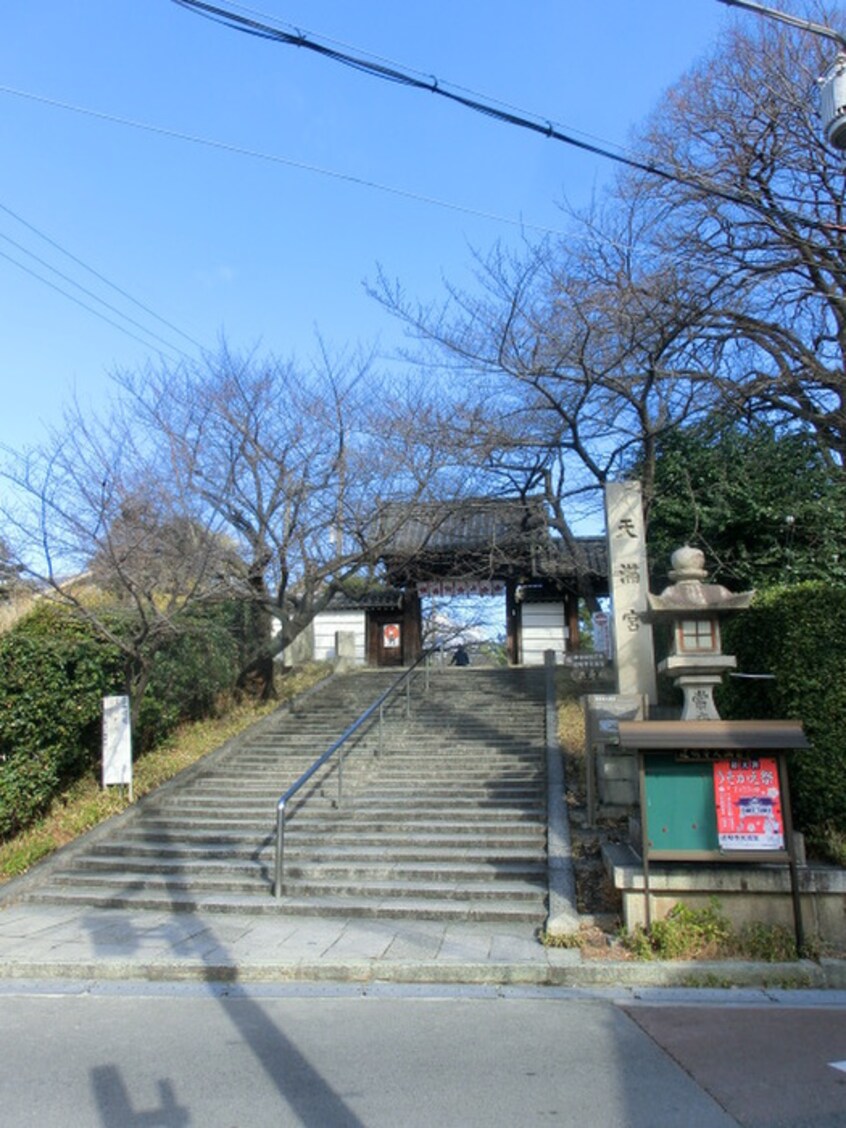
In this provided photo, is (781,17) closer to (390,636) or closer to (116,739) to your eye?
(116,739)

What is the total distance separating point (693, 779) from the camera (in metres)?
→ 6.56

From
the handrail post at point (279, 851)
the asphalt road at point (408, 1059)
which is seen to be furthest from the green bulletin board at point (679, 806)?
the handrail post at point (279, 851)

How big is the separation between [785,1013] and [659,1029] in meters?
0.95

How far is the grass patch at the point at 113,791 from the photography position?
957 centimetres

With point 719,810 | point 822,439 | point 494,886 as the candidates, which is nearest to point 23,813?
point 494,886

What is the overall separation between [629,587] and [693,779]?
460 centimetres

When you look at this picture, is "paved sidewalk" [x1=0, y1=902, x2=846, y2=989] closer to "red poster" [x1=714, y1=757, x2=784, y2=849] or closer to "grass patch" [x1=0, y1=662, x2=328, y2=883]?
"red poster" [x1=714, y1=757, x2=784, y2=849]

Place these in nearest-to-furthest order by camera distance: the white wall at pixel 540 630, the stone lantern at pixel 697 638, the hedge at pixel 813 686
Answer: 1. the hedge at pixel 813 686
2. the stone lantern at pixel 697 638
3. the white wall at pixel 540 630

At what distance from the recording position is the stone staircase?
8.30 metres

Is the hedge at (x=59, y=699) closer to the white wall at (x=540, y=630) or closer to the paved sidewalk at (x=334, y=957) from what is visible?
the paved sidewalk at (x=334, y=957)

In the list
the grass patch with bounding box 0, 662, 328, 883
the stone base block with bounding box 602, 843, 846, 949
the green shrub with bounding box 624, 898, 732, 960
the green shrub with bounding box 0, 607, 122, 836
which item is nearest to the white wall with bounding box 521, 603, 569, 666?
the grass patch with bounding box 0, 662, 328, 883

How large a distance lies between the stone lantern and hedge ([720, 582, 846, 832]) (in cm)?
41

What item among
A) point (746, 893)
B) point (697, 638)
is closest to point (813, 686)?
point (697, 638)

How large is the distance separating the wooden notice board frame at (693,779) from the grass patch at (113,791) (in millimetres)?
7046
